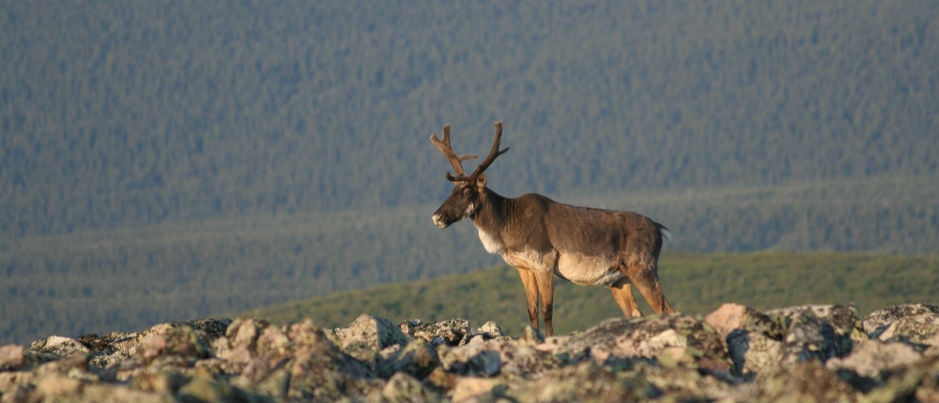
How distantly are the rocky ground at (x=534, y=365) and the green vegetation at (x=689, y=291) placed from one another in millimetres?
83709

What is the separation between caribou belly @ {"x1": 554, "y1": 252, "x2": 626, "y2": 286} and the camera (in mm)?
26594

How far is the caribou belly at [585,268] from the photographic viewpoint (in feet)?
87.2

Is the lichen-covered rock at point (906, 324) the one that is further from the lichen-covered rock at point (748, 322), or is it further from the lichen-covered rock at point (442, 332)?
the lichen-covered rock at point (442, 332)

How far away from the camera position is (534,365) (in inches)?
731

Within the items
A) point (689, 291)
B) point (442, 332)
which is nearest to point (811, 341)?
point (442, 332)

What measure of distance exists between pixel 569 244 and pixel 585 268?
47 centimetres

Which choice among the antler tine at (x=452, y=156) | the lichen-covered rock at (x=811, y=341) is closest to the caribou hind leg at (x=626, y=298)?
the antler tine at (x=452, y=156)

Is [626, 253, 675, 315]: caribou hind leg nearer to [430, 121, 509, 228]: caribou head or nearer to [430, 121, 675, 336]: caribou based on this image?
[430, 121, 675, 336]: caribou

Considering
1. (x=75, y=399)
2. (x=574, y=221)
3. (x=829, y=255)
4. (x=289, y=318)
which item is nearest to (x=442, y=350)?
(x=75, y=399)

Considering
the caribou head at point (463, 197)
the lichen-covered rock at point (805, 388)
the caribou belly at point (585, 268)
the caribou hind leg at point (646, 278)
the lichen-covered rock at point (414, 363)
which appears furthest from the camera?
the caribou head at point (463, 197)

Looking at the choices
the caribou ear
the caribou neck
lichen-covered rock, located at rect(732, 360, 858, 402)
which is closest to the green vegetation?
the caribou ear

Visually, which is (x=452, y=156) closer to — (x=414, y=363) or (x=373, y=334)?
(x=373, y=334)

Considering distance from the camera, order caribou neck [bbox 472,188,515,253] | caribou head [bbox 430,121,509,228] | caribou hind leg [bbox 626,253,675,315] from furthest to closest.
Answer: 1. caribou head [bbox 430,121,509,228]
2. caribou neck [bbox 472,188,515,253]
3. caribou hind leg [bbox 626,253,675,315]

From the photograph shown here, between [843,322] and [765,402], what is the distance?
6.06 m
